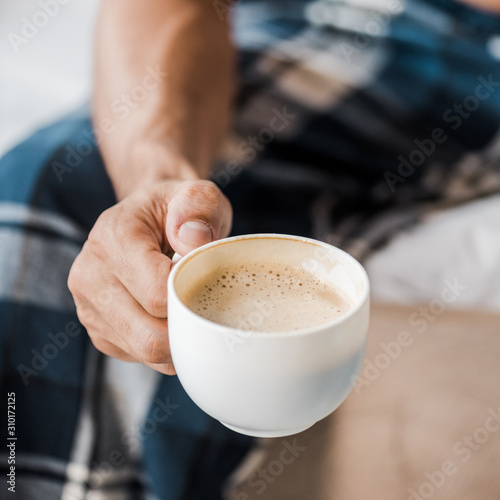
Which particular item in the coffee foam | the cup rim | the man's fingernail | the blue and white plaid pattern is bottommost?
the blue and white plaid pattern

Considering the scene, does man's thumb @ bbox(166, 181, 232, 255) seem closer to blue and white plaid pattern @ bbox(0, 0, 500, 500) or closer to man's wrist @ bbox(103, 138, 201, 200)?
man's wrist @ bbox(103, 138, 201, 200)

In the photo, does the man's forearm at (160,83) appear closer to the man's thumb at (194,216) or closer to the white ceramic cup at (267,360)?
the man's thumb at (194,216)

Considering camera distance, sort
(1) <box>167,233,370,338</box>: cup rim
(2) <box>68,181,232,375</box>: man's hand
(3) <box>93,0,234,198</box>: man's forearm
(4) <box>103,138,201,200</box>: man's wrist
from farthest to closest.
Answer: (3) <box>93,0,234,198</box>: man's forearm
(4) <box>103,138,201,200</box>: man's wrist
(2) <box>68,181,232,375</box>: man's hand
(1) <box>167,233,370,338</box>: cup rim

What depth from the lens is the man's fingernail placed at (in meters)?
0.53

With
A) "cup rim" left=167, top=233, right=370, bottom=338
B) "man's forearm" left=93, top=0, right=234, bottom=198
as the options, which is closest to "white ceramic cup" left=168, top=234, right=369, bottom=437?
"cup rim" left=167, top=233, right=370, bottom=338

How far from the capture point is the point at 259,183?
0.97 m

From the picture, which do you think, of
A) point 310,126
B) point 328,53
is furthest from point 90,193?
point 328,53

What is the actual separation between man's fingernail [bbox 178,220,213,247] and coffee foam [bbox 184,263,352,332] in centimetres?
3

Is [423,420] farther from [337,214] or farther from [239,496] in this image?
[337,214]

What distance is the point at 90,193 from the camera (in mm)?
827

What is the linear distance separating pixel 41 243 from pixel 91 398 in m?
0.21

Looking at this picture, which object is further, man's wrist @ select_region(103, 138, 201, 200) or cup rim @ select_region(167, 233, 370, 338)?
man's wrist @ select_region(103, 138, 201, 200)

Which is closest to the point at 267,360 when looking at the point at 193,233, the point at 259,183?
the point at 193,233

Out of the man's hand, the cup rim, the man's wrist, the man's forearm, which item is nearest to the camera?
the cup rim
